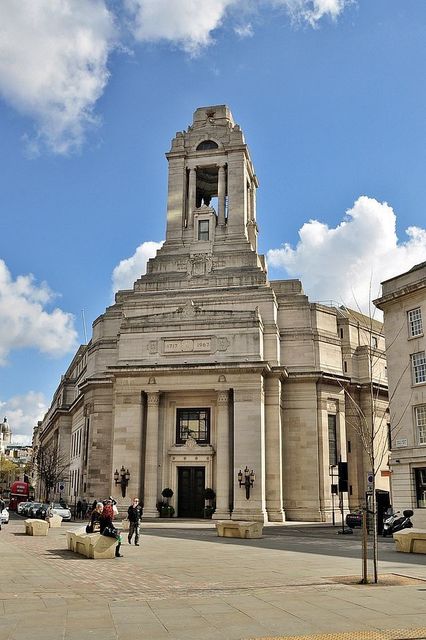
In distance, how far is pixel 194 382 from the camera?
48.3 meters

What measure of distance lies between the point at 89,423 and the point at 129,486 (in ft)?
37.9

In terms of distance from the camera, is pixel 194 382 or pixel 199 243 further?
pixel 199 243

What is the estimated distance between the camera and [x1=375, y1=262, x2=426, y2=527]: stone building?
1373 inches

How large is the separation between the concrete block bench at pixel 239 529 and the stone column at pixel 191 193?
110 ft

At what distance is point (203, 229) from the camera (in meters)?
59.2

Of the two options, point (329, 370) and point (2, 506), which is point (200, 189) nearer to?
point (329, 370)

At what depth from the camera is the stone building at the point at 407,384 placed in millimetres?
34875

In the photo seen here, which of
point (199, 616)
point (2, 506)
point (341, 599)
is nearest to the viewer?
point (199, 616)

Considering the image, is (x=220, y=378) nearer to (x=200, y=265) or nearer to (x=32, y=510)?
(x=200, y=265)

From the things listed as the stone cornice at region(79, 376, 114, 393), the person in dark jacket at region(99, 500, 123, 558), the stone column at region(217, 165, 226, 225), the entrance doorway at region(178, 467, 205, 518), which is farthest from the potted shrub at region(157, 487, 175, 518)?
the person in dark jacket at region(99, 500, 123, 558)

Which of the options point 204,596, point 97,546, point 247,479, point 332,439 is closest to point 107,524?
point 97,546

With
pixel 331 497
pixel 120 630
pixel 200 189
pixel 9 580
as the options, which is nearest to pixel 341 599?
pixel 120 630

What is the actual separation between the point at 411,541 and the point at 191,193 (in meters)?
43.6

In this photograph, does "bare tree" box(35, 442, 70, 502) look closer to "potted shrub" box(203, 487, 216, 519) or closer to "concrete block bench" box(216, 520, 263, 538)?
"potted shrub" box(203, 487, 216, 519)
